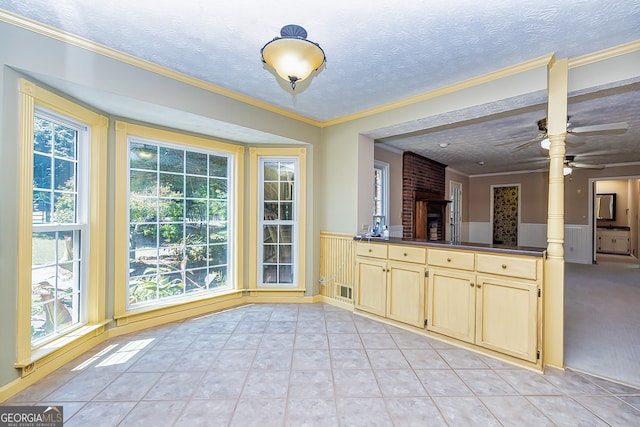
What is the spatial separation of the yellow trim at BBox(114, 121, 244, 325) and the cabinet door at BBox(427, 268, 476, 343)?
8.48ft

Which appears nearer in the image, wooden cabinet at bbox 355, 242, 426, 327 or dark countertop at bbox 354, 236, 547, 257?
dark countertop at bbox 354, 236, 547, 257

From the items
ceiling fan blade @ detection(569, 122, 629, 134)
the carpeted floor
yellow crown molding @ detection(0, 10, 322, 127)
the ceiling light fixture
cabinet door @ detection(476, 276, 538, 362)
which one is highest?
yellow crown molding @ detection(0, 10, 322, 127)

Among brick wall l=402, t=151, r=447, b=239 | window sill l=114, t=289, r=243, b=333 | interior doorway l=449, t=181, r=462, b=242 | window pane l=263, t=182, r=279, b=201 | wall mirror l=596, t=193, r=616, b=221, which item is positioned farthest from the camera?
wall mirror l=596, t=193, r=616, b=221

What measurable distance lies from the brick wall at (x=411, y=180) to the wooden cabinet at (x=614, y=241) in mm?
6857

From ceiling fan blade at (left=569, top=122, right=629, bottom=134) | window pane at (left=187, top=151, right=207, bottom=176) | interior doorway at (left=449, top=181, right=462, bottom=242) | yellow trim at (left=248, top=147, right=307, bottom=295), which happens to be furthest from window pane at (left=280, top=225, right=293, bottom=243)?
interior doorway at (left=449, top=181, right=462, bottom=242)

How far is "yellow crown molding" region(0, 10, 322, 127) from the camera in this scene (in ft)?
6.71

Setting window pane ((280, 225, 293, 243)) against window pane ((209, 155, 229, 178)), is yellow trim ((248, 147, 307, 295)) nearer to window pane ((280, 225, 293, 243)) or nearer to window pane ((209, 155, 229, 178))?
window pane ((280, 225, 293, 243))

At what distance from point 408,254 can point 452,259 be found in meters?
0.48

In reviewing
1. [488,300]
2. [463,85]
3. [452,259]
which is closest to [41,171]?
[452,259]

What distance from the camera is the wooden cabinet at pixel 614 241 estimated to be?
8.66 metres

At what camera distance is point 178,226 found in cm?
361

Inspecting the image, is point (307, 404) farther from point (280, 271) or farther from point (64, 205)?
point (64, 205)

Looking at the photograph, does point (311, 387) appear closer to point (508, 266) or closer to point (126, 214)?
point (508, 266)

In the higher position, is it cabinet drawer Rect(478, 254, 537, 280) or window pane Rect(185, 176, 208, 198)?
window pane Rect(185, 176, 208, 198)
